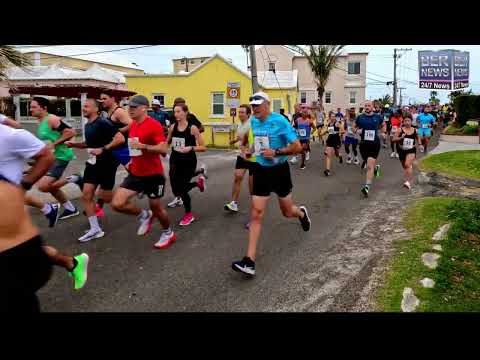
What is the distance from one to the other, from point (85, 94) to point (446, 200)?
62.9 feet

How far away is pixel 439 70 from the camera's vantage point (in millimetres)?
34875

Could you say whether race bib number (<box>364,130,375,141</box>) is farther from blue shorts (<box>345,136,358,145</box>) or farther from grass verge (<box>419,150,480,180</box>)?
blue shorts (<box>345,136,358,145</box>)

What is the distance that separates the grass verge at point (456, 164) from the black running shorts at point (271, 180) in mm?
7748

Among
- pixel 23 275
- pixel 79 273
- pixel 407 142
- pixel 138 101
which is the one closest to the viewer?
pixel 23 275

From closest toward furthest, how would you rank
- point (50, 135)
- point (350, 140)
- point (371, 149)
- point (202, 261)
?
1. point (202, 261)
2. point (50, 135)
3. point (371, 149)
4. point (350, 140)

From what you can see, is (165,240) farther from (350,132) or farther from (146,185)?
(350,132)

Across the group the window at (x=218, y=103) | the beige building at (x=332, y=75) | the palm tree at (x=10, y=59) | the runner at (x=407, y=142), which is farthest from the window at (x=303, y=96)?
the palm tree at (x=10, y=59)

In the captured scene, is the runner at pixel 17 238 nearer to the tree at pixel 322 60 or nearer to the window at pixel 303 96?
the tree at pixel 322 60

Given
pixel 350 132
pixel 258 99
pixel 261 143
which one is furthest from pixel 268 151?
pixel 350 132

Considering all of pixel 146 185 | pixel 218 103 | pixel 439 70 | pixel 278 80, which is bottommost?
pixel 146 185

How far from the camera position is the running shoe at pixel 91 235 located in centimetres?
595

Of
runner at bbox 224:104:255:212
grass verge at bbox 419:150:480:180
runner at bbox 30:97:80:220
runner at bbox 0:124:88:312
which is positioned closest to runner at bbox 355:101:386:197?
grass verge at bbox 419:150:480:180

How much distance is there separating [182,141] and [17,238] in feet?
14.5
